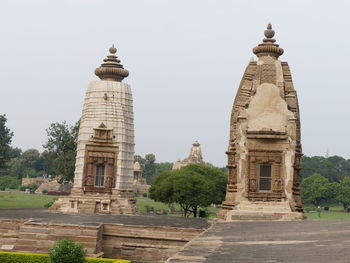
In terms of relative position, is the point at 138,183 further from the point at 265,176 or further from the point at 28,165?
the point at 265,176

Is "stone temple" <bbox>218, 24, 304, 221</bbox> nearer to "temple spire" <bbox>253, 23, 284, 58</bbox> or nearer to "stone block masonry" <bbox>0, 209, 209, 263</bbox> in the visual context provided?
"temple spire" <bbox>253, 23, 284, 58</bbox>

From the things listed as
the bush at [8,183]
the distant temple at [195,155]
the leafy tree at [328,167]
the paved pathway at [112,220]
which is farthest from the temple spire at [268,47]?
the leafy tree at [328,167]

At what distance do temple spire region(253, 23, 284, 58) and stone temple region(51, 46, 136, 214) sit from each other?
30.0 feet

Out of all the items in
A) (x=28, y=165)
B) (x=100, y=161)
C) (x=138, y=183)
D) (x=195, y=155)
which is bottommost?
(x=138, y=183)

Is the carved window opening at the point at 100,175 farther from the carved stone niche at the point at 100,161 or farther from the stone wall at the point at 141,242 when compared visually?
the stone wall at the point at 141,242

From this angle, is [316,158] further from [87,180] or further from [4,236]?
[4,236]

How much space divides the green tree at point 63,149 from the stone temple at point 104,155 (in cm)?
1321

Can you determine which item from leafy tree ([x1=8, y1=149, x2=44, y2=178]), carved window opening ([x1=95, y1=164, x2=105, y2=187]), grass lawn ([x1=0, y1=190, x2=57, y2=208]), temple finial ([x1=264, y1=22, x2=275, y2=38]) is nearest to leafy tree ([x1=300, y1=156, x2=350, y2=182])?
leafy tree ([x1=8, y1=149, x2=44, y2=178])

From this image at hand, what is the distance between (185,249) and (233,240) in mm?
1972

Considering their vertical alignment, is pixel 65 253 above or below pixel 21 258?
above

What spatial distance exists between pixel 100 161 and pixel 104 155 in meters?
0.39

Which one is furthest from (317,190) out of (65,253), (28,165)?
(28,165)

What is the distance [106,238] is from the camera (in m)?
16.5

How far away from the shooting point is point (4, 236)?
54.7ft
